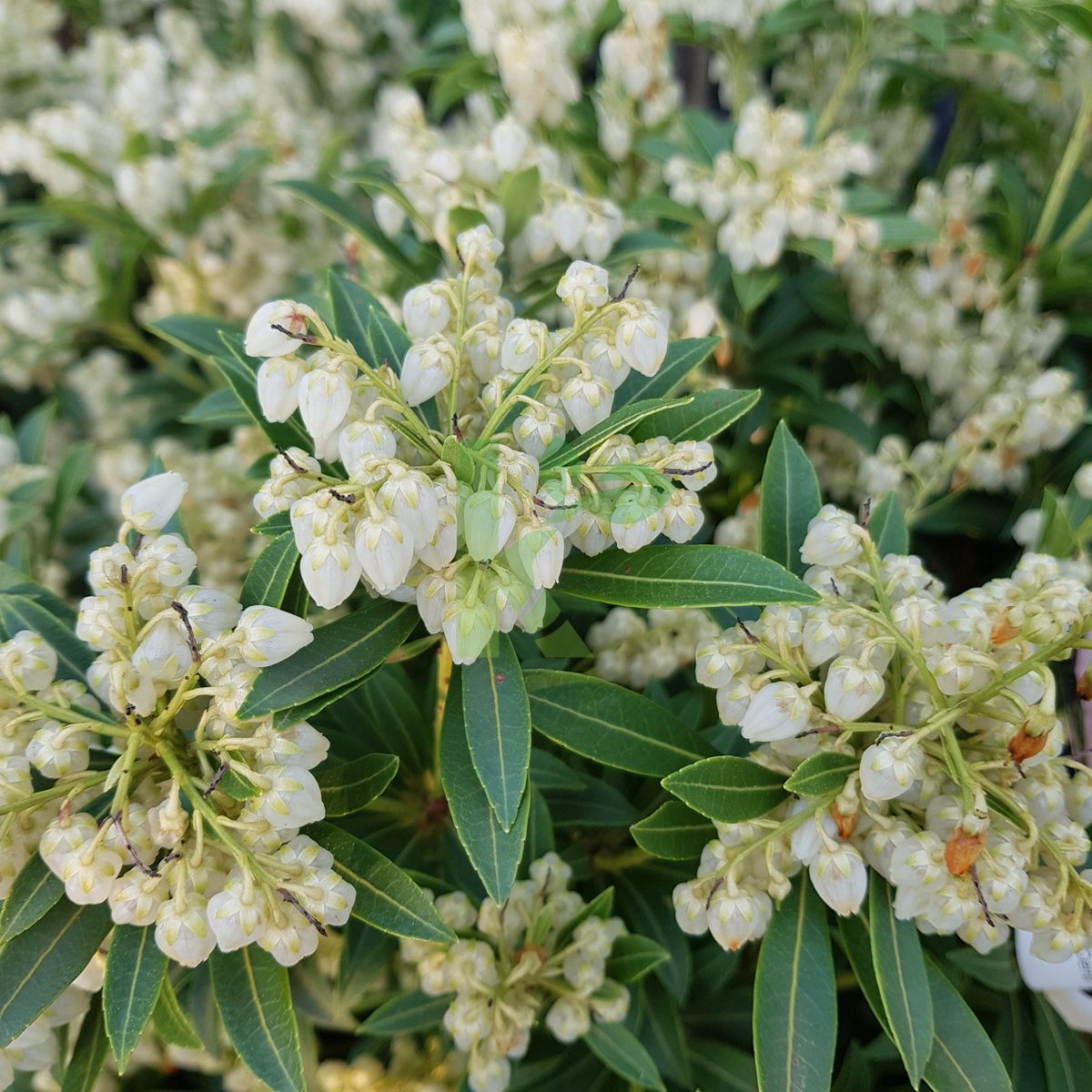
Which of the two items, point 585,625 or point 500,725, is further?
point 585,625

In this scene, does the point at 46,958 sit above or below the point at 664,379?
below

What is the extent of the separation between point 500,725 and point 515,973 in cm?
35

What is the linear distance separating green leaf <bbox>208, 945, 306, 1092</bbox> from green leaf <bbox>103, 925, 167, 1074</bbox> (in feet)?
0.21

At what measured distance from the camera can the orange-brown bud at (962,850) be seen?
773mm

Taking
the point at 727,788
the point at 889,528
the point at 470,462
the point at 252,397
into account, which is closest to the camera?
the point at 470,462

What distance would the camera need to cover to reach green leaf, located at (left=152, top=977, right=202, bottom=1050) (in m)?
0.90

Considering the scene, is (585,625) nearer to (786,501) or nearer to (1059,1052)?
(786,501)

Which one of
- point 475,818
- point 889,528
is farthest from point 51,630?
point 889,528

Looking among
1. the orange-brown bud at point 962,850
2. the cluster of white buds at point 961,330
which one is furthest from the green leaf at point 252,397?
Result: the cluster of white buds at point 961,330

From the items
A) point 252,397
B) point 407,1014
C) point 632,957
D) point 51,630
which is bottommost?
point 407,1014

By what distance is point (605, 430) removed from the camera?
0.77m

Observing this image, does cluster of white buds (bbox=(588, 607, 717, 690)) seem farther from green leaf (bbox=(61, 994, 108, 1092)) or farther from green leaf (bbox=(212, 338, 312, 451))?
green leaf (bbox=(61, 994, 108, 1092))

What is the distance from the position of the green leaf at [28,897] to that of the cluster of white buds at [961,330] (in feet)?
4.27

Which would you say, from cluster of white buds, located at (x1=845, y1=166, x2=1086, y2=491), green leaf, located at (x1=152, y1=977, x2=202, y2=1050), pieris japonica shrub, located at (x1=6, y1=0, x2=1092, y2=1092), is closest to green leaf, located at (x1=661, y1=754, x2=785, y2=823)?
pieris japonica shrub, located at (x1=6, y1=0, x2=1092, y2=1092)
